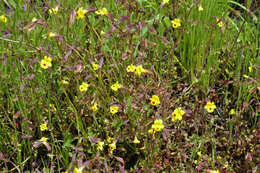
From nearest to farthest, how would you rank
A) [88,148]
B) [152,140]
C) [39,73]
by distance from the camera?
[152,140], [88,148], [39,73]

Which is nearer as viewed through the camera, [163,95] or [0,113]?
[163,95]

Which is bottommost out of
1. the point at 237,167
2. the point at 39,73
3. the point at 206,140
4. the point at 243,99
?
the point at 237,167

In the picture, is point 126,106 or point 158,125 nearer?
point 158,125

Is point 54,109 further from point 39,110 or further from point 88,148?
point 88,148

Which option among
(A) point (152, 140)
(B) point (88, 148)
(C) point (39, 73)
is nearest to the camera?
(A) point (152, 140)

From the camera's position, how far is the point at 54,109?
7.68 feet

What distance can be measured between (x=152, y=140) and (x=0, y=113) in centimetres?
123

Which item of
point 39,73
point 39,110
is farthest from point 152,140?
point 39,73

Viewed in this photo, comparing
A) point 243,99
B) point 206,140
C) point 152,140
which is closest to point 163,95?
point 152,140

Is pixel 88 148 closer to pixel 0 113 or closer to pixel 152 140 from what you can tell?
pixel 152 140

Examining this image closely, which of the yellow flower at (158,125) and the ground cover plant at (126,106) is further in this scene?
the ground cover plant at (126,106)

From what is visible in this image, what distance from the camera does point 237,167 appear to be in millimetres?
2223

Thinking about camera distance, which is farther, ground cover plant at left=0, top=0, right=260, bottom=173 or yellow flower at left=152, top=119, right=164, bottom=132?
ground cover plant at left=0, top=0, right=260, bottom=173

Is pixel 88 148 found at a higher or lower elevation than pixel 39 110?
lower
